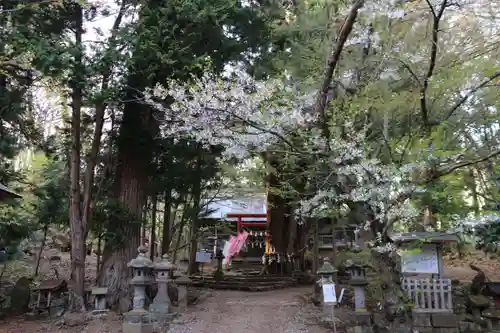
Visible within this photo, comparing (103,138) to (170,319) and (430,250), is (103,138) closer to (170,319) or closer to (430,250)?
(170,319)

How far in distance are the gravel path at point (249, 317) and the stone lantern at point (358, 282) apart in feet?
2.71

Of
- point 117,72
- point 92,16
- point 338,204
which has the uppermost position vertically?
point 92,16

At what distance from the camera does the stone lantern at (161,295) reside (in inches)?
308

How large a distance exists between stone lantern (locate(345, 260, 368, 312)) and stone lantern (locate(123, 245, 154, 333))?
3821 mm

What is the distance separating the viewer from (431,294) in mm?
7973

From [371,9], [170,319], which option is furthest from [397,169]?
[170,319]

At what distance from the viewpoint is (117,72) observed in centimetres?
765

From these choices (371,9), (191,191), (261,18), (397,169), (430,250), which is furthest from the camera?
(191,191)

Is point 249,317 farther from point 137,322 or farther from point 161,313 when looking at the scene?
point 137,322

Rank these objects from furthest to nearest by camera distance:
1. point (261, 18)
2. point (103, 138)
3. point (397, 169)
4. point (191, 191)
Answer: point (191, 191), point (103, 138), point (261, 18), point (397, 169)

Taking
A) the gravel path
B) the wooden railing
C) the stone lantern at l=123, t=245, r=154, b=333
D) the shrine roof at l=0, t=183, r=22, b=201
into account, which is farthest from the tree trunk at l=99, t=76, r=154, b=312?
the wooden railing

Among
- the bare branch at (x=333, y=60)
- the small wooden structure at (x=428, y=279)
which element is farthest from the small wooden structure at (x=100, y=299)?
Answer: the small wooden structure at (x=428, y=279)

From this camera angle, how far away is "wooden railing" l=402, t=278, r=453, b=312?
311 inches

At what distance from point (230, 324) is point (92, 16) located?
266 inches
